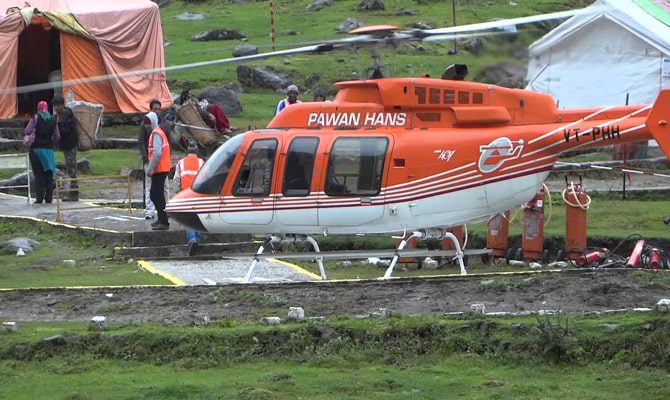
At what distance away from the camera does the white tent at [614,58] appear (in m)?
27.0

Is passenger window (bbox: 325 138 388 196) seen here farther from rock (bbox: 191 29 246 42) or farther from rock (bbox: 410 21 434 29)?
rock (bbox: 191 29 246 42)

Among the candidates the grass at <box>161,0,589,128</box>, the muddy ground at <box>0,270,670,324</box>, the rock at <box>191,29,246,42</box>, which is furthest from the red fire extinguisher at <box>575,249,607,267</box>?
the rock at <box>191,29,246,42</box>

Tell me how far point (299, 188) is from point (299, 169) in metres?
0.26

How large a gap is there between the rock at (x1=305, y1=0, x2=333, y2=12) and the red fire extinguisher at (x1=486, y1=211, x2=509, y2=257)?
122ft

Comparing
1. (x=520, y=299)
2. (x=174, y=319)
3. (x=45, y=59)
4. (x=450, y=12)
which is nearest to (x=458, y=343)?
(x=520, y=299)

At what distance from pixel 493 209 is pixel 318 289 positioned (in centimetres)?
324

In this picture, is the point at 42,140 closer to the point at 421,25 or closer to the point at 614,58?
the point at 614,58

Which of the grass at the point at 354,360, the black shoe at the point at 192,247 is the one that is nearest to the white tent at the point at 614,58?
the black shoe at the point at 192,247

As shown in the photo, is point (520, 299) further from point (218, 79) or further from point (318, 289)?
point (218, 79)

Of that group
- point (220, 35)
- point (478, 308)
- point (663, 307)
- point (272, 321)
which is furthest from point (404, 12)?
point (663, 307)

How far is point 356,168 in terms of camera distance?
54.2 feet

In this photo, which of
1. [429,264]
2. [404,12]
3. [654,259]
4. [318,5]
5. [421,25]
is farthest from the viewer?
[318,5]

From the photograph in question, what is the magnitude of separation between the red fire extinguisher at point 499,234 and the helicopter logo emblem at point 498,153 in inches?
92.2

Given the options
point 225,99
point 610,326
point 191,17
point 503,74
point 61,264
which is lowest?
point 61,264
